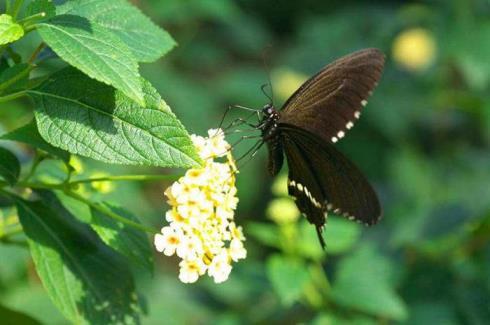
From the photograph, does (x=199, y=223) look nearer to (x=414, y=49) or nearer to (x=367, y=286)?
(x=367, y=286)

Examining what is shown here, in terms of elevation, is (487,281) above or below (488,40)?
below

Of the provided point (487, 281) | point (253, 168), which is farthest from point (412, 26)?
point (487, 281)

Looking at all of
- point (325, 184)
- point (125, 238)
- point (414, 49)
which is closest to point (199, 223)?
point (125, 238)

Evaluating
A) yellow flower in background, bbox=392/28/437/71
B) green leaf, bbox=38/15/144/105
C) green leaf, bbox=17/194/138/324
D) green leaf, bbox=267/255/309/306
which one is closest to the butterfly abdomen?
green leaf, bbox=17/194/138/324

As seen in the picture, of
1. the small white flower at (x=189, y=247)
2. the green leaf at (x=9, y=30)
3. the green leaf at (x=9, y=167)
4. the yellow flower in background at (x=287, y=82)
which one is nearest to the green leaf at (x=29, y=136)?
the green leaf at (x=9, y=167)

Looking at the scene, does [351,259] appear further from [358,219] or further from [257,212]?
[257,212]

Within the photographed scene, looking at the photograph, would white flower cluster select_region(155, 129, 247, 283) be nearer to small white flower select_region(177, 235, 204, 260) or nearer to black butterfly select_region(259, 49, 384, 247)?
small white flower select_region(177, 235, 204, 260)
